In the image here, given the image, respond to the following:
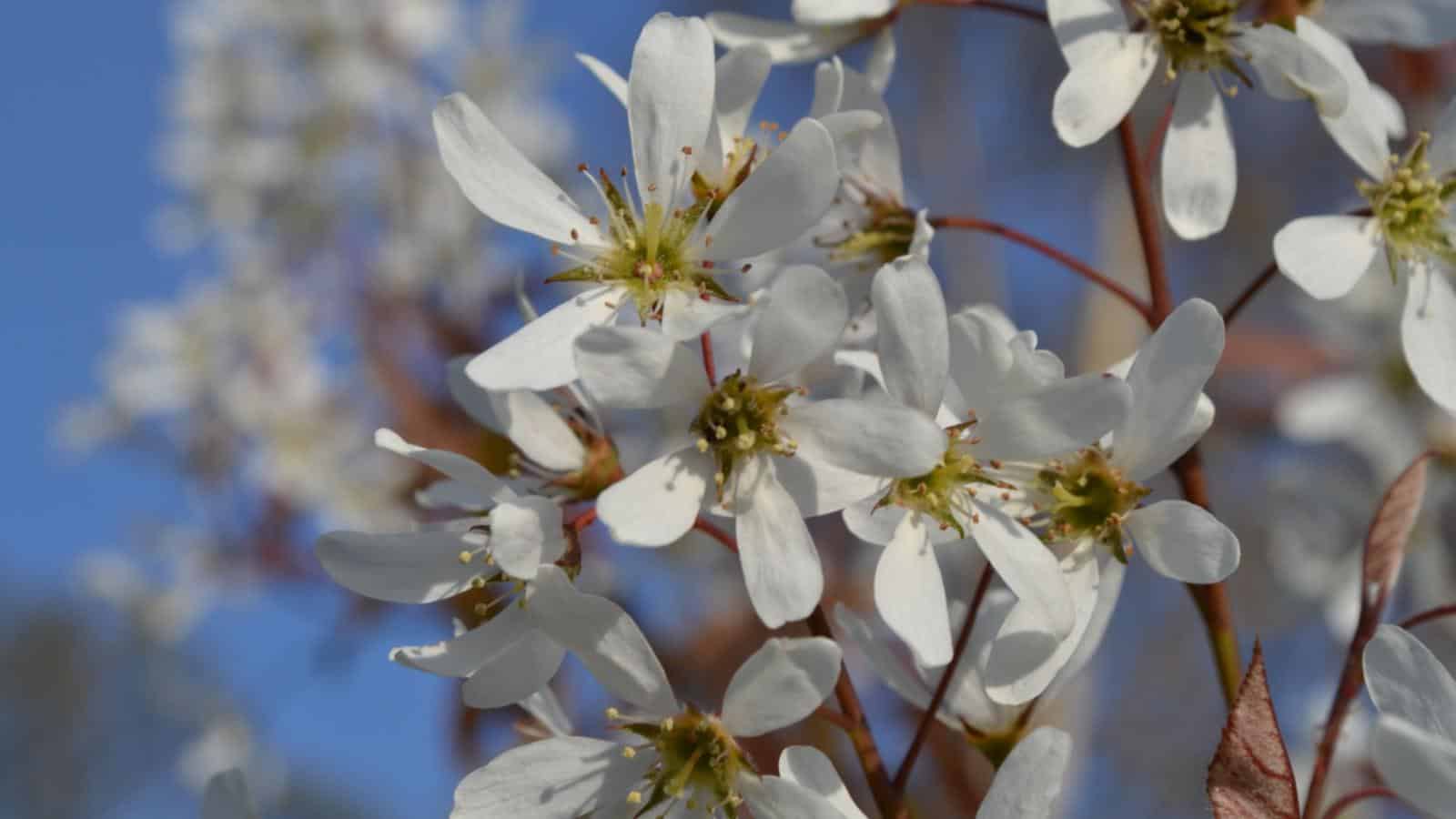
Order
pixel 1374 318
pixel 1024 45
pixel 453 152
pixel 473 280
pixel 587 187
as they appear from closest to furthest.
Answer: pixel 453 152 < pixel 587 187 < pixel 1374 318 < pixel 473 280 < pixel 1024 45

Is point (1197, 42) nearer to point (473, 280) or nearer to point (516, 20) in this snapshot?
point (473, 280)

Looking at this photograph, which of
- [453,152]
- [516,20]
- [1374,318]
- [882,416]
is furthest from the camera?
[516,20]

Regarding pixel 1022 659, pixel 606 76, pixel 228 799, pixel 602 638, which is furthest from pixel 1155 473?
pixel 228 799

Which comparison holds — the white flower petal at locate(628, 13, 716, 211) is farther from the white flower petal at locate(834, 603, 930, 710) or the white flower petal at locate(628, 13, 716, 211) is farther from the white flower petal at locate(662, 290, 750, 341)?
the white flower petal at locate(834, 603, 930, 710)

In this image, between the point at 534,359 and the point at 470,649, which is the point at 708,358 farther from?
the point at 470,649

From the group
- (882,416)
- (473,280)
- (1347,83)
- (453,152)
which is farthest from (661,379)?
(473,280)

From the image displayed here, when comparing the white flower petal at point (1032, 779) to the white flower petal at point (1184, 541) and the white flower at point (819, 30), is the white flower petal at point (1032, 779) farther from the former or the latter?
the white flower at point (819, 30)
